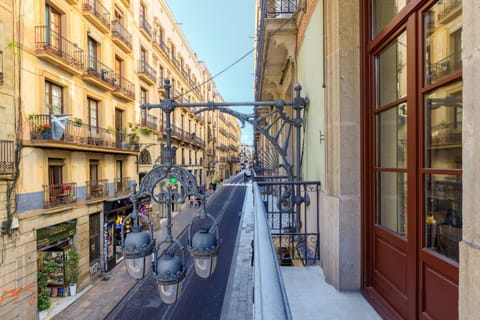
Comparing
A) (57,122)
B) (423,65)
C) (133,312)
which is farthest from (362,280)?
(57,122)

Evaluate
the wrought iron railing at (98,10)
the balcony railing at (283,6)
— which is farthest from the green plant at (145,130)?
the balcony railing at (283,6)

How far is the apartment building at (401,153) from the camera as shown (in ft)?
4.58

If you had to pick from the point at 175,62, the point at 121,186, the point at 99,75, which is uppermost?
the point at 175,62

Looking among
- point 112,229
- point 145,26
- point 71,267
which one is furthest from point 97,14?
point 71,267

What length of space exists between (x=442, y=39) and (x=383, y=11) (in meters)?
1.06

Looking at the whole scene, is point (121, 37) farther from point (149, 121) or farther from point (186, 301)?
point (186, 301)

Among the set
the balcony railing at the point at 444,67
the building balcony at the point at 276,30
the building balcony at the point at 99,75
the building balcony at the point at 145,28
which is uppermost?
the building balcony at the point at 145,28

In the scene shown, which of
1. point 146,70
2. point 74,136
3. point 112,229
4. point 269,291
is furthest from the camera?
point 146,70

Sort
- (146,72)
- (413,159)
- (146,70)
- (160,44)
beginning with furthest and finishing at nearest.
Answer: (160,44), (146,70), (146,72), (413,159)

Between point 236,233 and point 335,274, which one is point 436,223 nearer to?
point 335,274

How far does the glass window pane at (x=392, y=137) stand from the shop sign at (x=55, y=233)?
424 inches

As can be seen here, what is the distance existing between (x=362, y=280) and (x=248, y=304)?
717cm

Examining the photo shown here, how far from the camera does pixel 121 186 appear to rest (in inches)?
566

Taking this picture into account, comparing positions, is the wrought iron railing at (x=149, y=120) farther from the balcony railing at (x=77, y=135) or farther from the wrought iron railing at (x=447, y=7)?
the wrought iron railing at (x=447, y=7)
